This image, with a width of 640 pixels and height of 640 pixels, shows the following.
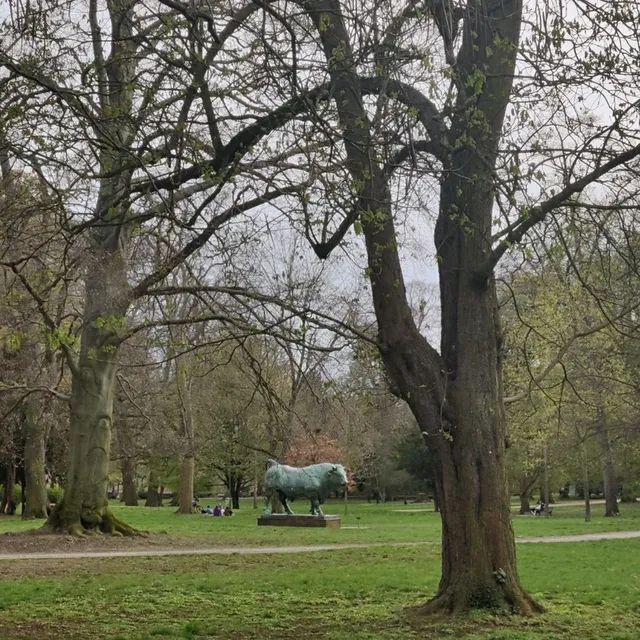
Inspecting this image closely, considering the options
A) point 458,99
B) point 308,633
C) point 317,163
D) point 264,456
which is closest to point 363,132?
point 317,163

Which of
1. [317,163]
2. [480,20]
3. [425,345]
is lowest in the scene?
[425,345]

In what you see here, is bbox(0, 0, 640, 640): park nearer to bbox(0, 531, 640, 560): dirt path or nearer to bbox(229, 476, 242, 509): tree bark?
bbox(0, 531, 640, 560): dirt path

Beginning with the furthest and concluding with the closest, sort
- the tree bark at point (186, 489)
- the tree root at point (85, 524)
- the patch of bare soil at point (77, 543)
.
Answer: the tree bark at point (186, 489), the tree root at point (85, 524), the patch of bare soil at point (77, 543)

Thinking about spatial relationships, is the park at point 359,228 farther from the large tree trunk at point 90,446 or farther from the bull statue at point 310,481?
the bull statue at point 310,481

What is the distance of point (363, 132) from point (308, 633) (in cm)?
486

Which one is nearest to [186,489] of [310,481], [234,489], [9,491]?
[9,491]

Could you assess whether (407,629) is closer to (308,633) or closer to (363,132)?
(308,633)

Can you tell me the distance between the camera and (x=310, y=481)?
2716 centimetres

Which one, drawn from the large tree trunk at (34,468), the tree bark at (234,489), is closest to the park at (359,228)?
the large tree trunk at (34,468)

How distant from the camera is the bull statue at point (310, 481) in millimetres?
27000

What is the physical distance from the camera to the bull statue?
27.0 metres

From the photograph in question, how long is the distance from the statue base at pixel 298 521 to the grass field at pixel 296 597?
936 centimetres

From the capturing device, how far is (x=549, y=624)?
324 inches

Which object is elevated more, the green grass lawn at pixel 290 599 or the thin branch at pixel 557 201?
the thin branch at pixel 557 201
